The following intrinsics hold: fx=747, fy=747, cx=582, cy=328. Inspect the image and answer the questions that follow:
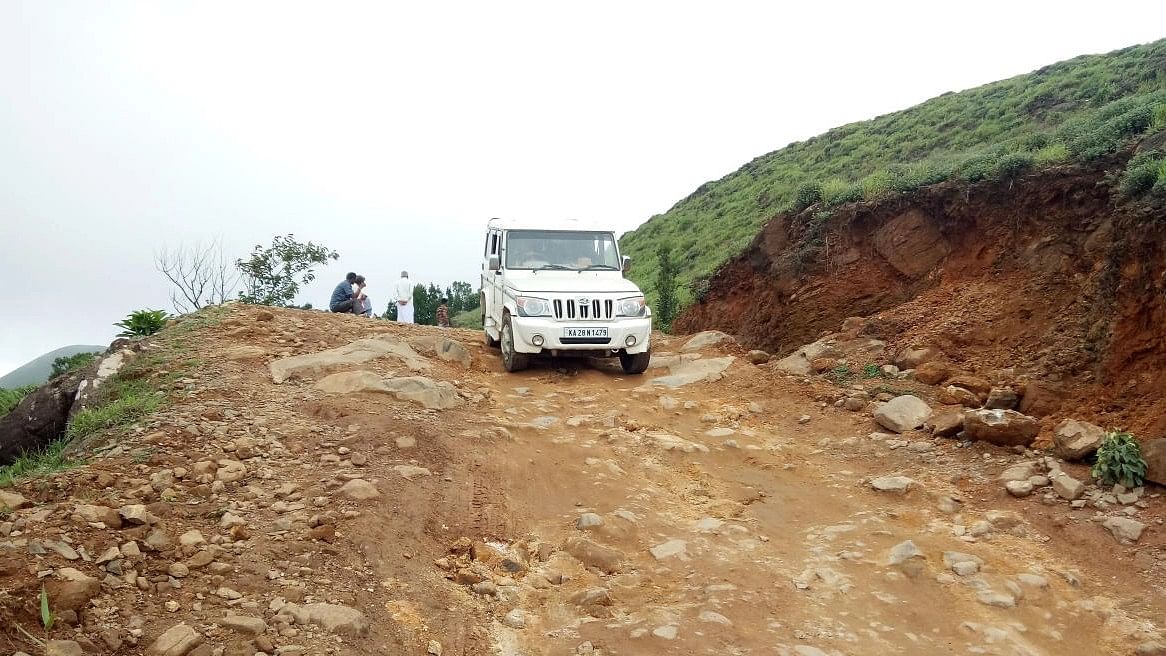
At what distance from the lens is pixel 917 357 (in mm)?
8742

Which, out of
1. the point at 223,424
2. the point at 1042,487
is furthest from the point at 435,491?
the point at 1042,487

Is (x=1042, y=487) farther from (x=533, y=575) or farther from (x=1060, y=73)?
→ (x=1060, y=73)

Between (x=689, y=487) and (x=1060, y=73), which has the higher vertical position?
(x=1060, y=73)

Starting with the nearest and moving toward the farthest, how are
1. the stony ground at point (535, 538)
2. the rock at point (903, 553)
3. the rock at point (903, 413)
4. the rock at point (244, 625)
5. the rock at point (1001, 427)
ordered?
the rock at point (244, 625) → the stony ground at point (535, 538) → the rock at point (903, 553) → the rock at point (1001, 427) → the rock at point (903, 413)

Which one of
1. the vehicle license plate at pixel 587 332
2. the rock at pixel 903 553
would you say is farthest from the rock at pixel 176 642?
the vehicle license plate at pixel 587 332

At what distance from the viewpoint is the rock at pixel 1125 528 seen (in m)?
4.84

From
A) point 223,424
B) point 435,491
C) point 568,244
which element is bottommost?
point 435,491

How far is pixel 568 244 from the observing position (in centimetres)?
1084

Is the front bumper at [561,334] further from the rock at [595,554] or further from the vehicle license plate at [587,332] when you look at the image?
the rock at [595,554]

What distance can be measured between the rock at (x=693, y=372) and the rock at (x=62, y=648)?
726 centimetres

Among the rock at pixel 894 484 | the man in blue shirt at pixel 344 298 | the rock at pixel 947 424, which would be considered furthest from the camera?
the man in blue shirt at pixel 344 298

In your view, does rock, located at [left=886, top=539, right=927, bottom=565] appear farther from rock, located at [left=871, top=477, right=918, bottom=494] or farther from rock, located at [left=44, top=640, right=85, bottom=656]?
rock, located at [left=44, top=640, right=85, bottom=656]

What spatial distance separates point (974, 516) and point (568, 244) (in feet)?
22.0

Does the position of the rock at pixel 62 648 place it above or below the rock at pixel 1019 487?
above
